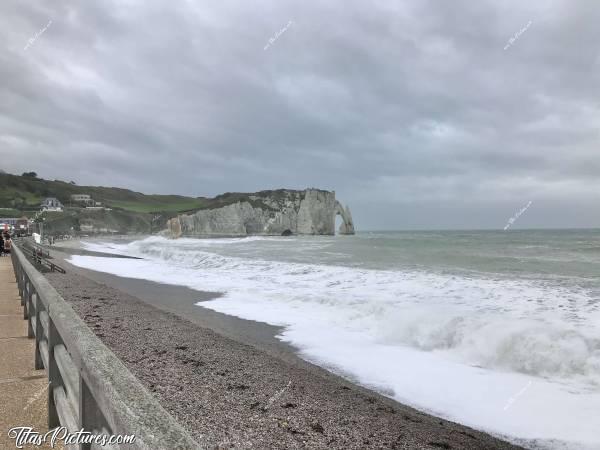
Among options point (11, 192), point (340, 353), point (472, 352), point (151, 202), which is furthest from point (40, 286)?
point (151, 202)

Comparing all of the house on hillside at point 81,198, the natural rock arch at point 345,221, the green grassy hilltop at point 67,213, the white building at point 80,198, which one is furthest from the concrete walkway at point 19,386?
the white building at point 80,198

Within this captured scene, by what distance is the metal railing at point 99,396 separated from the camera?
1120 mm

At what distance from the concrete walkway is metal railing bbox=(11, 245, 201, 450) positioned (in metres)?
0.37

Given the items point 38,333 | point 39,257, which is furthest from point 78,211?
point 38,333

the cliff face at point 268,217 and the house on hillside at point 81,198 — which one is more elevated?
the house on hillside at point 81,198

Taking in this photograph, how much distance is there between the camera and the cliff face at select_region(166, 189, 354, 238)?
329 ft

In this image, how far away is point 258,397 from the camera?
179 inches

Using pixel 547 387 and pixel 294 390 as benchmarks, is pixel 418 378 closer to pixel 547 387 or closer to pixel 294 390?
pixel 547 387

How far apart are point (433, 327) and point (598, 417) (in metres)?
3.65

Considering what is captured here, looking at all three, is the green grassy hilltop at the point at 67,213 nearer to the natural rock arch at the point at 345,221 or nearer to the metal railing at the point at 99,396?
the natural rock arch at the point at 345,221

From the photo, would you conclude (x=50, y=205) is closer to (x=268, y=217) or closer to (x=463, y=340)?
(x=268, y=217)

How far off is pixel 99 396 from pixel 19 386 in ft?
10.9

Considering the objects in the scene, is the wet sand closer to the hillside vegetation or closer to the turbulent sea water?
the turbulent sea water

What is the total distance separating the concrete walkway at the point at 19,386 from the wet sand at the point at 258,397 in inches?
42.2
